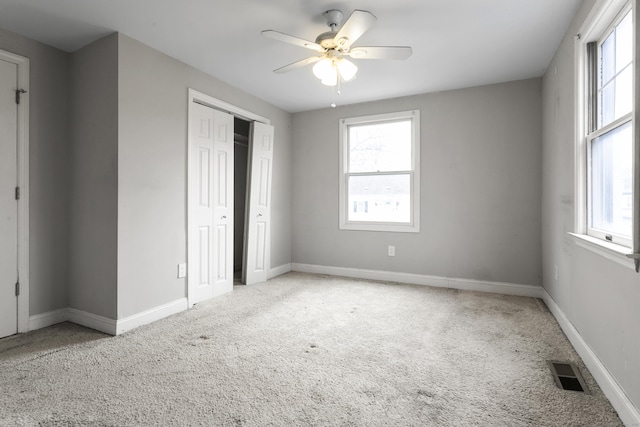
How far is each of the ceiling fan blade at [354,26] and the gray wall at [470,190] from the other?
85.6 inches

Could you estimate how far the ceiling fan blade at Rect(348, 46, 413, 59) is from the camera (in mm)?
2404

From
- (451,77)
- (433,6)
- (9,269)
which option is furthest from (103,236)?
(451,77)

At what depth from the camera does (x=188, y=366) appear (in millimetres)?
2143

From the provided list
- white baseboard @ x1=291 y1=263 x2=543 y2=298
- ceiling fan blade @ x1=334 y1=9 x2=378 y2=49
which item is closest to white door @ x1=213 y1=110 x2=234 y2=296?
white baseboard @ x1=291 y1=263 x2=543 y2=298

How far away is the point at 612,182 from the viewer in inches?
78.5

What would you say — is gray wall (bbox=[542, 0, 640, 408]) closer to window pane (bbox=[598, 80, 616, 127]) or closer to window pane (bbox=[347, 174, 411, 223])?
window pane (bbox=[598, 80, 616, 127])

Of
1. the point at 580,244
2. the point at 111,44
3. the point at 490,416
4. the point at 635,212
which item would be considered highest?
the point at 111,44

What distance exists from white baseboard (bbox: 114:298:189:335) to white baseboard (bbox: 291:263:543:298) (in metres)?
2.10

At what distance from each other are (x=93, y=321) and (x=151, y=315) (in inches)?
17.5

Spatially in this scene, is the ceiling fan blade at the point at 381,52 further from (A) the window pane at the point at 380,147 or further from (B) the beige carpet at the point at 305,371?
(B) the beige carpet at the point at 305,371

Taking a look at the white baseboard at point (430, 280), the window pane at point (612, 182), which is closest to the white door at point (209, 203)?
the white baseboard at point (430, 280)

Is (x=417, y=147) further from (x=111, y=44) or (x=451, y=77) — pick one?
(x=111, y=44)

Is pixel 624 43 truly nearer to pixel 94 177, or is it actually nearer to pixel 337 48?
pixel 337 48

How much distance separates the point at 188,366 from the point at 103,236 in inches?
55.1
